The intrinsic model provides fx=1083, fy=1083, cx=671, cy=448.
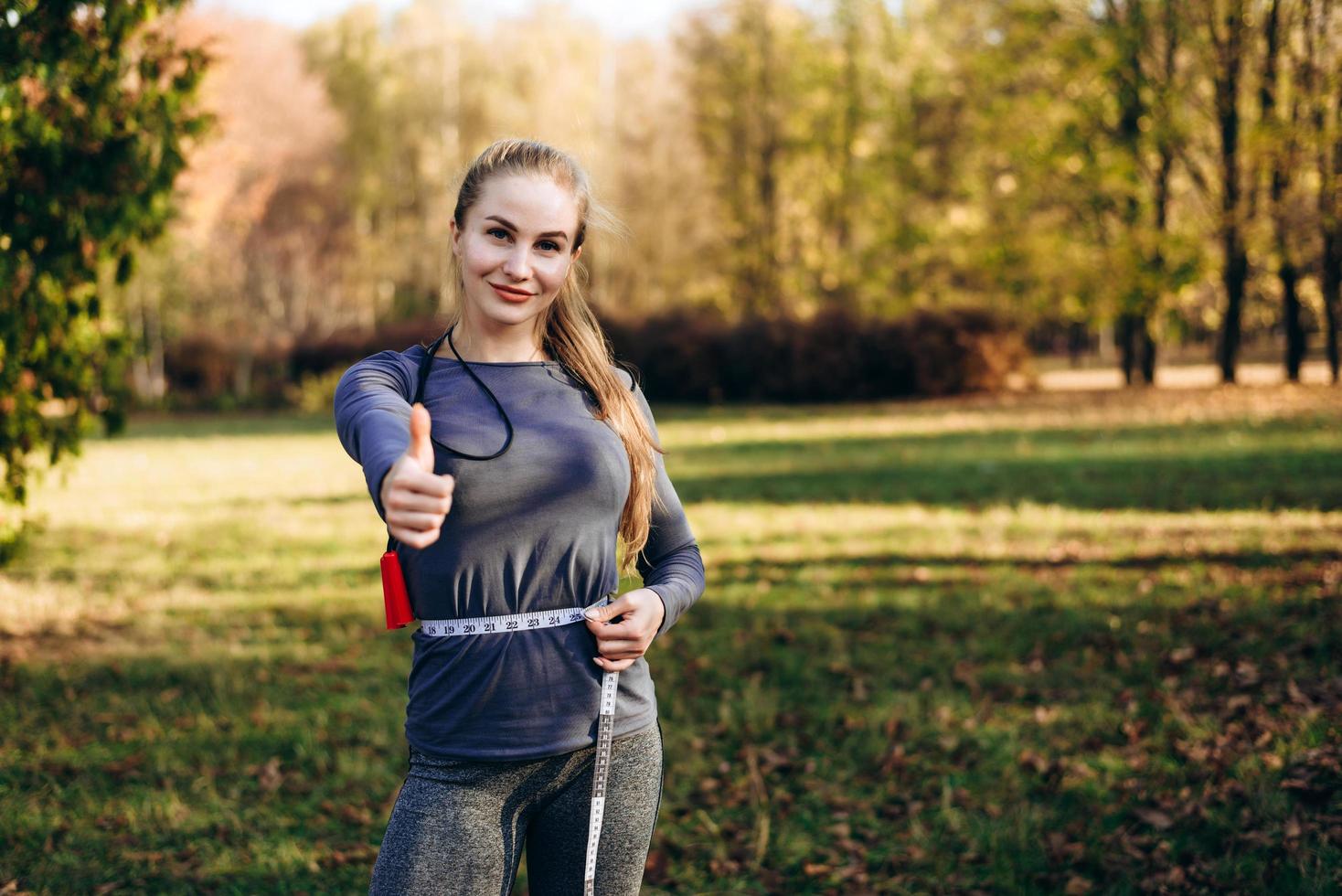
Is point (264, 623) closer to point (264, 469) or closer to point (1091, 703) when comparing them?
point (1091, 703)

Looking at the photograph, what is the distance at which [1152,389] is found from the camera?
22.8m

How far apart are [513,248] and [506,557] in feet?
1.98

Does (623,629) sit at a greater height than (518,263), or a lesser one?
lesser

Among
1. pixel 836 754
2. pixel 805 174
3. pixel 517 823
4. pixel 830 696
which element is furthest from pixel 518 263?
pixel 805 174

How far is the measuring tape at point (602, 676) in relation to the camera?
6.52ft

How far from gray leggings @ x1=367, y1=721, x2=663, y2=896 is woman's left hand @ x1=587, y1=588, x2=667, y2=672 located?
176 mm

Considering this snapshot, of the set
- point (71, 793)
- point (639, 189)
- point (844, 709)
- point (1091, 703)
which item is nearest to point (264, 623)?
point (71, 793)

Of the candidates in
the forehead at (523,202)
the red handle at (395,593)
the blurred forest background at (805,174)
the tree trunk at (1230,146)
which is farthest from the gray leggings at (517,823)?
the tree trunk at (1230,146)

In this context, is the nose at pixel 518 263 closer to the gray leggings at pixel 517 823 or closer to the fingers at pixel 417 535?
the fingers at pixel 417 535

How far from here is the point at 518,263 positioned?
208cm

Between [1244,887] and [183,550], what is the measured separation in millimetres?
8485

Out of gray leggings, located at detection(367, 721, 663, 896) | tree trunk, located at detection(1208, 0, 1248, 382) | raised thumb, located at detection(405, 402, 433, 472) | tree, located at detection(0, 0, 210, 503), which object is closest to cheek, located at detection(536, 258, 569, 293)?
raised thumb, located at detection(405, 402, 433, 472)

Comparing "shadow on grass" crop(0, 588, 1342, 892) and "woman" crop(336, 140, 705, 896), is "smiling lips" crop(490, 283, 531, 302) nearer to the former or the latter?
"woman" crop(336, 140, 705, 896)

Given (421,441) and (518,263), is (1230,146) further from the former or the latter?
(421,441)
